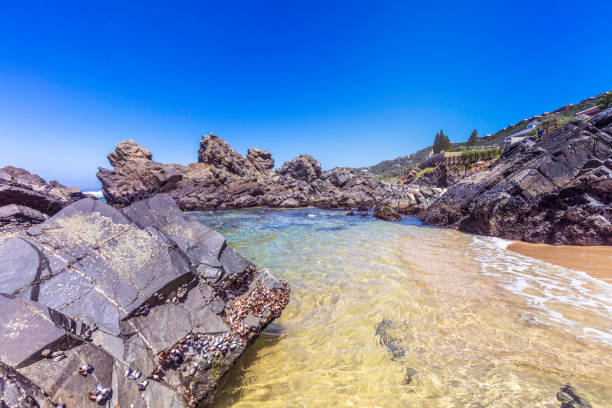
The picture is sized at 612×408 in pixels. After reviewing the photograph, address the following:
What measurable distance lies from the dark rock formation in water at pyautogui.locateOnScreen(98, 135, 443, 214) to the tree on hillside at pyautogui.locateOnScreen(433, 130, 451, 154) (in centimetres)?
4337

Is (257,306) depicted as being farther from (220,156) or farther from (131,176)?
(220,156)

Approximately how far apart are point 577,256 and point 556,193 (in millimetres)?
4108

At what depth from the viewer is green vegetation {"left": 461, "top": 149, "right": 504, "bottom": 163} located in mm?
50300

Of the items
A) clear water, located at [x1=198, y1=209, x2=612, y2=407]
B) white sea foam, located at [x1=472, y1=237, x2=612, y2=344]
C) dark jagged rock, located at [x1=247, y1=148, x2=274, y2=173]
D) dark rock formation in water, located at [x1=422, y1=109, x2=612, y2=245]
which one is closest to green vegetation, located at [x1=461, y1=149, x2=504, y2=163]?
dark rock formation in water, located at [x1=422, y1=109, x2=612, y2=245]

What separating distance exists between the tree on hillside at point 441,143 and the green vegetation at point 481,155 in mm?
21648

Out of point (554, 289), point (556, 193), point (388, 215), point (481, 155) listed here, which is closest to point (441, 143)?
point (481, 155)

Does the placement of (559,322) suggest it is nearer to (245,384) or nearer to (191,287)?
(245,384)

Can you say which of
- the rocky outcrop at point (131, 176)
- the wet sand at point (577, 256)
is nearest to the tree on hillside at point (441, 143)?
the wet sand at point (577, 256)

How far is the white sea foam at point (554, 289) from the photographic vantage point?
5.28m

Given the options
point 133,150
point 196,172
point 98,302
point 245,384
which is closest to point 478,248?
point 245,384

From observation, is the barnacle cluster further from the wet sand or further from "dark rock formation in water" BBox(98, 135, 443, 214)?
"dark rock formation in water" BBox(98, 135, 443, 214)

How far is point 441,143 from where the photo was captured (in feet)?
285

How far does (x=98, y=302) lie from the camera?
3855 mm

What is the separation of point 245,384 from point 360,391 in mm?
1982
